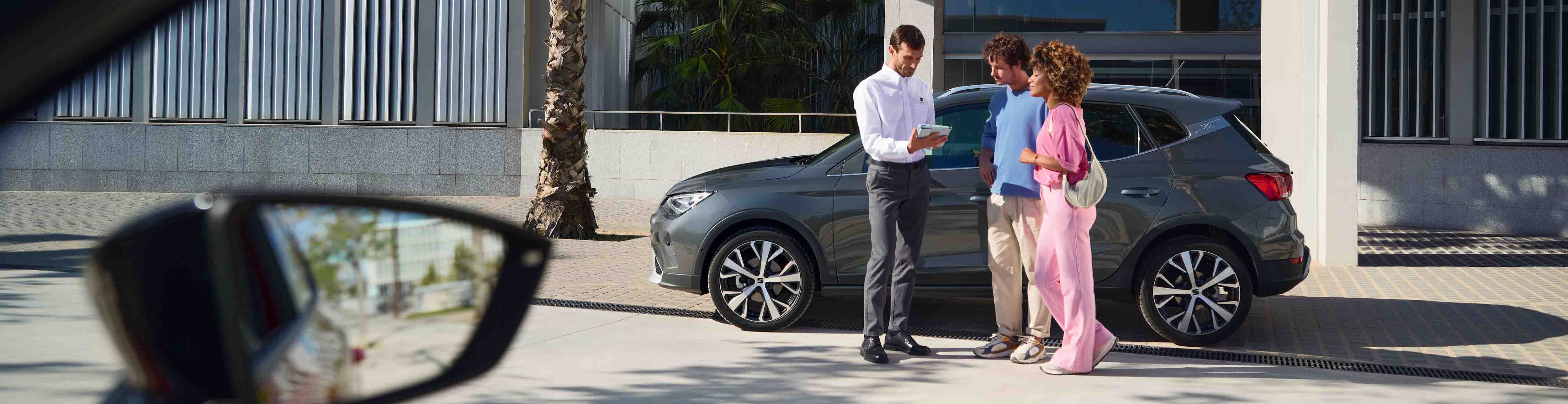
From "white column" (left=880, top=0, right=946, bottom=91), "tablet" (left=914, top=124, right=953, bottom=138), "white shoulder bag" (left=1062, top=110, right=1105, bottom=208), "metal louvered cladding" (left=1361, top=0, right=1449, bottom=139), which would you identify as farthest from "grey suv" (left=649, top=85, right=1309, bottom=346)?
"white column" (left=880, top=0, right=946, bottom=91)

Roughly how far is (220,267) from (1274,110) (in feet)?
39.0

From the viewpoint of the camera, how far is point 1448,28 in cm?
1495

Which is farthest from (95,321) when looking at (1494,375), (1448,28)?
(1448,28)

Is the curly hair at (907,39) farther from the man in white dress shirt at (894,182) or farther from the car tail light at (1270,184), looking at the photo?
the car tail light at (1270,184)

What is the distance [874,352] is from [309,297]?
4.84m

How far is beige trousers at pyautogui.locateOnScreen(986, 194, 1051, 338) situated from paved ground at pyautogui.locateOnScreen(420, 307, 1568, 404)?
0.79ft

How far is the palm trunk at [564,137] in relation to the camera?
40.0ft

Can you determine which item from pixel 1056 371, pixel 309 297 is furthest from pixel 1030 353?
pixel 309 297

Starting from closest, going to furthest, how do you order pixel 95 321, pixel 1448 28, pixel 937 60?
pixel 95 321
pixel 1448 28
pixel 937 60

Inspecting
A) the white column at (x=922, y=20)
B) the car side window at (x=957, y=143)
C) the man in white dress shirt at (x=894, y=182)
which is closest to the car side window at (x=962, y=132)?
the car side window at (x=957, y=143)

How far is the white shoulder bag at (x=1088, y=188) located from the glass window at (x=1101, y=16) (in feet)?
53.6

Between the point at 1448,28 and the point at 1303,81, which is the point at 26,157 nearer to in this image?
the point at 1303,81

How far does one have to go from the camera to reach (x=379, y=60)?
18719 millimetres

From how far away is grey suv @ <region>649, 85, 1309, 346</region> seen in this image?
247 inches
